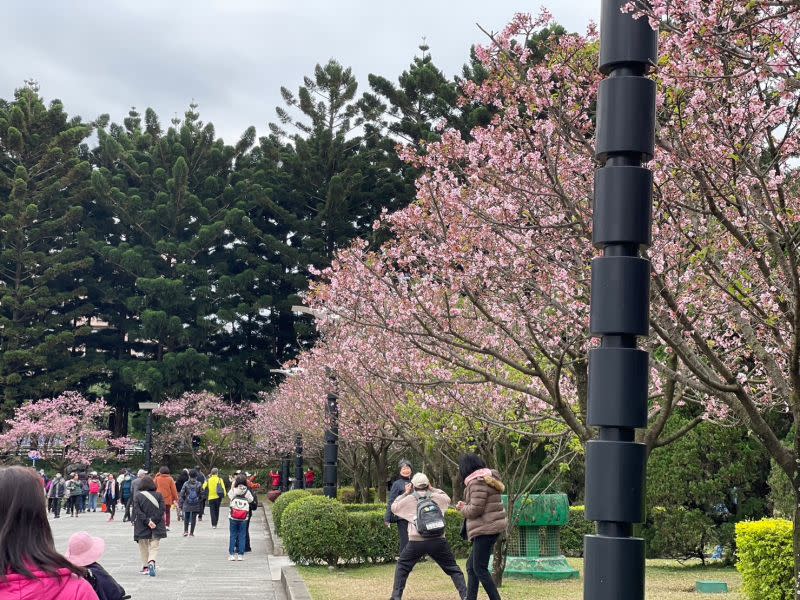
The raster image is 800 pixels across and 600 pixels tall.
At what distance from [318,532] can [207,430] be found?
39.6 meters

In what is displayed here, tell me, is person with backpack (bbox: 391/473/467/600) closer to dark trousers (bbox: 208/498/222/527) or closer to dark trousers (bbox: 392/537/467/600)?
dark trousers (bbox: 392/537/467/600)

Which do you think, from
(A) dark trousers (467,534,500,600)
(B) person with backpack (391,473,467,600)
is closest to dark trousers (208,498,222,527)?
(B) person with backpack (391,473,467,600)

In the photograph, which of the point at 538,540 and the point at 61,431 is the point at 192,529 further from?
the point at 61,431

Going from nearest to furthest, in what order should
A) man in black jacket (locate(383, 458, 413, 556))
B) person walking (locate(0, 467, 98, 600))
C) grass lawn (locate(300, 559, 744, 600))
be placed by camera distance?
person walking (locate(0, 467, 98, 600))
grass lawn (locate(300, 559, 744, 600))
man in black jacket (locate(383, 458, 413, 556))

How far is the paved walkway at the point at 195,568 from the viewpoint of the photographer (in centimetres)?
1339

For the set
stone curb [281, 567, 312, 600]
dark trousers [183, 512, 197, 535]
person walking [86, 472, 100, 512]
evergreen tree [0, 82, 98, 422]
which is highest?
evergreen tree [0, 82, 98, 422]

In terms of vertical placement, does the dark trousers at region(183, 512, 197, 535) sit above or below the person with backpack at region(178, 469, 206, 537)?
below

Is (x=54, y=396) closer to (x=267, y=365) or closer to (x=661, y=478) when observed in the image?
(x=267, y=365)

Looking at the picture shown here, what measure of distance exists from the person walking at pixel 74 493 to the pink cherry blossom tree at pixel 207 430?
55.8 ft

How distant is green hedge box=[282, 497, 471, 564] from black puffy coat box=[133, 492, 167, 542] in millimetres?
2178

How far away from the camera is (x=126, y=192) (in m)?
58.6

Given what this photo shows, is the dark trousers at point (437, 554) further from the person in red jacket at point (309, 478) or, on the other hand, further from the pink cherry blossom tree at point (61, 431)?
the pink cherry blossom tree at point (61, 431)

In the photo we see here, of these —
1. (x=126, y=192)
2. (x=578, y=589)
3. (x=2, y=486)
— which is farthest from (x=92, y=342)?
(x=2, y=486)

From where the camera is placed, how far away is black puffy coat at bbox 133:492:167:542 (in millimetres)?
15094
